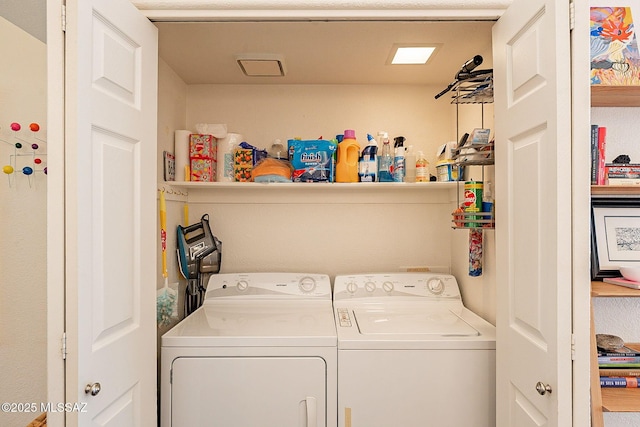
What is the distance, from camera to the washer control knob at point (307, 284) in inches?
96.6

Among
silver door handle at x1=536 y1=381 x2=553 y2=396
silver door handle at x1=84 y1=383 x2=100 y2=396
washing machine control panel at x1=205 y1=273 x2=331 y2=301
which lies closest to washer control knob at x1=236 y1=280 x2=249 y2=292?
washing machine control panel at x1=205 y1=273 x2=331 y2=301

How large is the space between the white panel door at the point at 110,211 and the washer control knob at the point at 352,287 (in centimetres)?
112

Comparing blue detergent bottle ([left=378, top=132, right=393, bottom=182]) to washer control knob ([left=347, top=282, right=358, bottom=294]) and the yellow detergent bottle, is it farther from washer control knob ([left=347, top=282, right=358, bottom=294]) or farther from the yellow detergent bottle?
washer control knob ([left=347, top=282, right=358, bottom=294])

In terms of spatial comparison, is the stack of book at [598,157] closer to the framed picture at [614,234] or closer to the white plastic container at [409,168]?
the framed picture at [614,234]

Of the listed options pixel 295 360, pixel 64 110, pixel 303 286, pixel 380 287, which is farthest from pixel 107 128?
pixel 380 287

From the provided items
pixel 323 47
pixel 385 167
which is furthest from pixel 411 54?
pixel 385 167

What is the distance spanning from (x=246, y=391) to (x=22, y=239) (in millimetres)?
1155

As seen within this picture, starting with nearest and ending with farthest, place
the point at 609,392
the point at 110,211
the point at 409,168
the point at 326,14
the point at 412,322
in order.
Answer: the point at 110,211, the point at 609,392, the point at 326,14, the point at 412,322, the point at 409,168

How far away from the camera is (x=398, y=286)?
8.02 ft

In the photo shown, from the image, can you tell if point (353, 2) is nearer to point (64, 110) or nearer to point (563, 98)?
point (563, 98)

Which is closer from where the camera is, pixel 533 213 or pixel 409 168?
pixel 533 213

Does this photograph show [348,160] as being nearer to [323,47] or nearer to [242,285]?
[323,47]

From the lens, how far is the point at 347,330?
1916 mm

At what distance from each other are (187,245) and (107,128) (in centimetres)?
120
